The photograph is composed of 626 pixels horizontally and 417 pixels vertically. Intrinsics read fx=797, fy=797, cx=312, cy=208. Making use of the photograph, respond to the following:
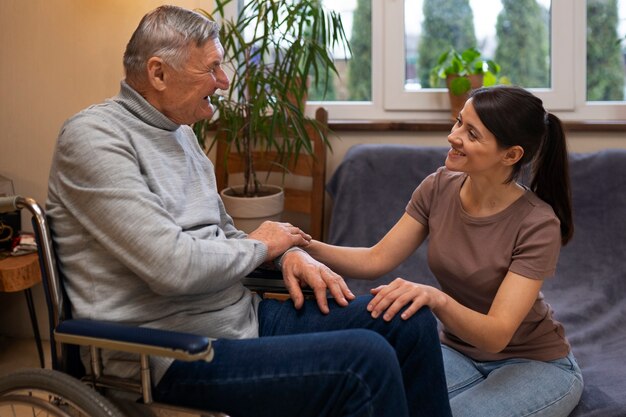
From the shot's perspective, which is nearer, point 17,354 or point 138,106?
point 138,106

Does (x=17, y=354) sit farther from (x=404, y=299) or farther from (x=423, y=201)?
(x=404, y=299)

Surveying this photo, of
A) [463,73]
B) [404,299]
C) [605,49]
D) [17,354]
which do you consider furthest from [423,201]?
[17,354]

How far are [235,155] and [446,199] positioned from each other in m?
1.29

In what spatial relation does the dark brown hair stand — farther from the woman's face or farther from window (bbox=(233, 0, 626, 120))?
window (bbox=(233, 0, 626, 120))

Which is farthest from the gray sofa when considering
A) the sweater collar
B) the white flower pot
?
the sweater collar

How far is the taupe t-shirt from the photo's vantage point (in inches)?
68.2

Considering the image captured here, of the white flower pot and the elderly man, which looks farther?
the white flower pot

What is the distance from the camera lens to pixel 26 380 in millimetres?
1414

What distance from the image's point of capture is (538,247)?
1723 millimetres

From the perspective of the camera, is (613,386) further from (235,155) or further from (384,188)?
(235,155)

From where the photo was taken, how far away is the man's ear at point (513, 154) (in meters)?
1.78

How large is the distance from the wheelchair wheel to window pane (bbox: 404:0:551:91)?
2.18 metres

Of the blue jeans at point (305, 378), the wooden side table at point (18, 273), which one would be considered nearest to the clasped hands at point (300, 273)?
the blue jeans at point (305, 378)

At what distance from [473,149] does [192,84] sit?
63 cm
